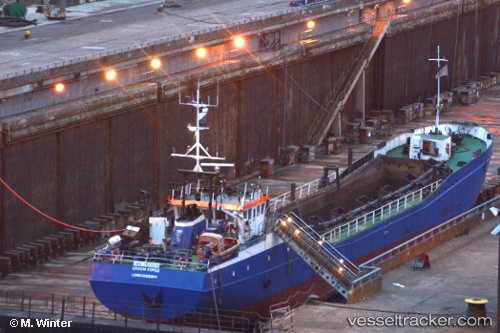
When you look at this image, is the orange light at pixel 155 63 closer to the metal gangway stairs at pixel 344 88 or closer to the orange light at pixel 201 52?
the orange light at pixel 201 52

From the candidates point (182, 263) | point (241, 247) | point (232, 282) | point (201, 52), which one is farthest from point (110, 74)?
point (182, 263)

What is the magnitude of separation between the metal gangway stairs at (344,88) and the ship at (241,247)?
17917 mm

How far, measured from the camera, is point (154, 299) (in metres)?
52.3

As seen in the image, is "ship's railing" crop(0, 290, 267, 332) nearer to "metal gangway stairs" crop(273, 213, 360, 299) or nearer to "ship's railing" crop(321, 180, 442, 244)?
"metal gangway stairs" crop(273, 213, 360, 299)

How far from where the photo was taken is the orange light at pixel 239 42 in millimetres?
Result: 82375

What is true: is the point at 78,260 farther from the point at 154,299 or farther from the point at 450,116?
the point at 450,116

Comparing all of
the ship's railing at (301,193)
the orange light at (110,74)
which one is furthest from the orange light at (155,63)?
the ship's railing at (301,193)

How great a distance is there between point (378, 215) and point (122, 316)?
1449cm

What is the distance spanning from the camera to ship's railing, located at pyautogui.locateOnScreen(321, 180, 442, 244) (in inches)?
2398

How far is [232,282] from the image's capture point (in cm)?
5353

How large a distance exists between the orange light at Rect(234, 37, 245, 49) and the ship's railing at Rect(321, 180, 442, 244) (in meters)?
17.9

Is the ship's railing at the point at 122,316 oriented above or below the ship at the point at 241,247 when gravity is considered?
below

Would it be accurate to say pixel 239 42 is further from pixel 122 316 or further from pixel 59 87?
pixel 122 316

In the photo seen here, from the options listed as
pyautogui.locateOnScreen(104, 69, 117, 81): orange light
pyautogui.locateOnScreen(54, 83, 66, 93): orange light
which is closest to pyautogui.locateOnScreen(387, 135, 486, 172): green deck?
pyautogui.locateOnScreen(104, 69, 117, 81): orange light
